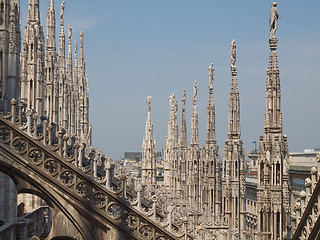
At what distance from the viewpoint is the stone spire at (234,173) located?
25422 mm

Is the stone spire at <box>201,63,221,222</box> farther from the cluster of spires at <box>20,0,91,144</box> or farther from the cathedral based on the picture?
the cluster of spires at <box>20,0,91,144</box>

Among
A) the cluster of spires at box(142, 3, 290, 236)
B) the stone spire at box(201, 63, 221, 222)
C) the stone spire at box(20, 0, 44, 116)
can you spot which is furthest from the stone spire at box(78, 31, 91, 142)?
the stone spire at box(20, 0, 44, 116)

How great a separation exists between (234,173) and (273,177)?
8230mm

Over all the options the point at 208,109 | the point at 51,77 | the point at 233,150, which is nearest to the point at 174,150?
the point at 208,109

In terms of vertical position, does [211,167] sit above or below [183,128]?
below

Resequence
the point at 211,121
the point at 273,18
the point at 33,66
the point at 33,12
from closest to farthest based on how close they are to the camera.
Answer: the point at 273,18, the point at 33,66, the point at 33,12, the point at 211,121

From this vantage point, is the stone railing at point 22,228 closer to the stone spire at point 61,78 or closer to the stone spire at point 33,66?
the stone spire at point 33,66

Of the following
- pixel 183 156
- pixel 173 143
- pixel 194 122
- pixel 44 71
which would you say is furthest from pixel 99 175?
pixel 173 143

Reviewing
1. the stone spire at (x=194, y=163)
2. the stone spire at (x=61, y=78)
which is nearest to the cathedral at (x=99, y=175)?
the stone spire at (x=61, y=78)

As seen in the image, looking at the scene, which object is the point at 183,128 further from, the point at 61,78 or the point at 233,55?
the point at 233,55

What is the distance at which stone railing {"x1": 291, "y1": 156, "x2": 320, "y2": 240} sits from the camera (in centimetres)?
949

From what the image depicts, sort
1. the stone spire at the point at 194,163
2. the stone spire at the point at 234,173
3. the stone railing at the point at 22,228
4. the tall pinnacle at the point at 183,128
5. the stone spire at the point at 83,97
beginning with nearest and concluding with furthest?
the stone railing at the point at 22,228, the stone spire at the point at 234,173, the stone spire at the point at 194,163, the tall pinnacle at the point at 183,128, the stone spire at the point at 83,97

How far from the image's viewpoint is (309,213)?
9953 mm

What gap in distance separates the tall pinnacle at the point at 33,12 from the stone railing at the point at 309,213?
62.9 feet
